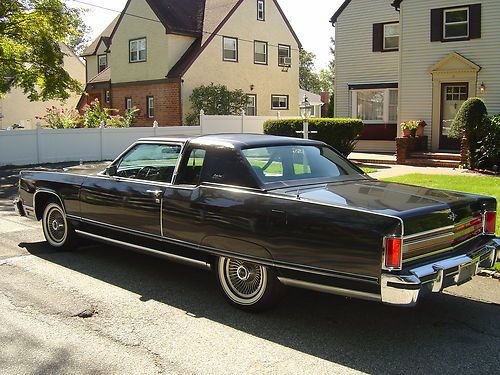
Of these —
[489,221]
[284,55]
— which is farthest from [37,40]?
[284,55]

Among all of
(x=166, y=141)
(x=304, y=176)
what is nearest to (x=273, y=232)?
(x=304, y=176)

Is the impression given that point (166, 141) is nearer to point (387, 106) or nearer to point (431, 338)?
point (431, 338)

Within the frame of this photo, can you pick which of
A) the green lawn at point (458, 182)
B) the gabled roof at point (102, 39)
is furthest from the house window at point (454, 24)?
the gabled roof at point (102, 39)

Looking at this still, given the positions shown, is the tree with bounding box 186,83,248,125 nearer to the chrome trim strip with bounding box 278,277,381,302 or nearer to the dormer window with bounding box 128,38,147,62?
the dormer window with bounding box 128,38,147,62

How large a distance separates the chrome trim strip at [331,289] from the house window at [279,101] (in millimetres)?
28280

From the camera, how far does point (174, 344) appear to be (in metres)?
4.14

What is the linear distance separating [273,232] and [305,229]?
12.1 inches

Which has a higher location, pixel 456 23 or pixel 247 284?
pixel 456 23

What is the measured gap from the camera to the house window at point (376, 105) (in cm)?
2281

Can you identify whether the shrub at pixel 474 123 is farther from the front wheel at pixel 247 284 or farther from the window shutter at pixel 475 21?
the front wheel at pixel 247 284

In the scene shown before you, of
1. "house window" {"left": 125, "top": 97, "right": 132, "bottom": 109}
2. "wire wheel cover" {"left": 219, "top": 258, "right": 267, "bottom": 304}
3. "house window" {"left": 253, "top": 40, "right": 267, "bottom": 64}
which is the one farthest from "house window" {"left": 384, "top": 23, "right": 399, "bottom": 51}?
"wire wheel cover" {"left": 219, "top": 258, "right": 267, "bottom": 304}

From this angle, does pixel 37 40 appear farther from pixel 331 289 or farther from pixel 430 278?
pixel 430 278

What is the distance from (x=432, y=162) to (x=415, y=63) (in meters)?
4.46

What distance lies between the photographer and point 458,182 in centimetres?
1260
